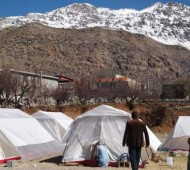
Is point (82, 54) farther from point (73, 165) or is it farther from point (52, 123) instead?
point (73, 165)

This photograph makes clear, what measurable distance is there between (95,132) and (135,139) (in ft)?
22.5

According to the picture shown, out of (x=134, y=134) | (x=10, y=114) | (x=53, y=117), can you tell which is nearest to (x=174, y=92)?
(x=53, y=117)

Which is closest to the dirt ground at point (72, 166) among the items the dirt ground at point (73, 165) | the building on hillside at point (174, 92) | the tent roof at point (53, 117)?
the dirt ground at point (73, 165)

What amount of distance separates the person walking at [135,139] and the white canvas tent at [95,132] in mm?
5950

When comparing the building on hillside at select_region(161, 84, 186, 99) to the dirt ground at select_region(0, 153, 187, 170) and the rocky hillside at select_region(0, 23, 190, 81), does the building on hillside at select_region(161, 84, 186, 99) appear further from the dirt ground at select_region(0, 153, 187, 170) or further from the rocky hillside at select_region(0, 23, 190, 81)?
the dirt ground at select_region(0, 153, 187, 170)

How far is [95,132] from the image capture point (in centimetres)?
1927

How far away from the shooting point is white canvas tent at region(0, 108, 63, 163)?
19.4 meters

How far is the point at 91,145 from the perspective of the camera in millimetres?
18781

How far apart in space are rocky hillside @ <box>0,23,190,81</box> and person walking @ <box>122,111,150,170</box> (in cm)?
11779

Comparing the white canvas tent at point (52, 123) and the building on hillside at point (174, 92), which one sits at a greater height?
the building on hillside at point (174, 92)

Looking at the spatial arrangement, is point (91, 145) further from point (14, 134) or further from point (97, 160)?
point (14, 134)

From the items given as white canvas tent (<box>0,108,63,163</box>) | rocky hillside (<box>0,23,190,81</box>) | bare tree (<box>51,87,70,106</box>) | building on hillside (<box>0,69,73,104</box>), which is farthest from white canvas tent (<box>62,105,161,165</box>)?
rocky hillside (<box>0,23,190,81</box>)

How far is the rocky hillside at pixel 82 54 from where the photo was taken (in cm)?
14112

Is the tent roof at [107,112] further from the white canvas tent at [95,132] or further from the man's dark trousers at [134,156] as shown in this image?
the man's dark trousers at [134,156]
